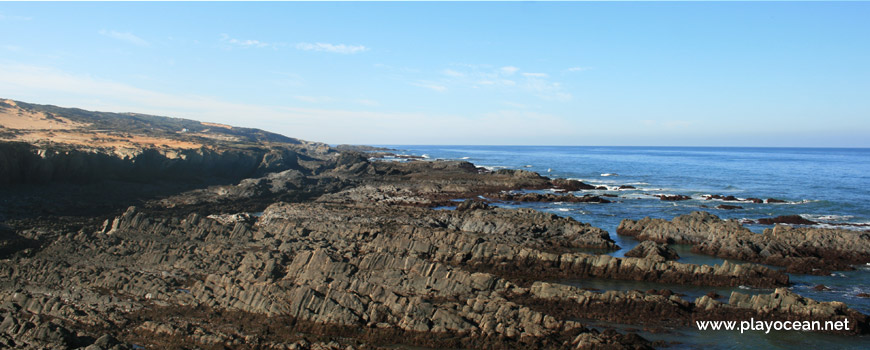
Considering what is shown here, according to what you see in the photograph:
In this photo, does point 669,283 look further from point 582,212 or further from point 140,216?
point 140,216

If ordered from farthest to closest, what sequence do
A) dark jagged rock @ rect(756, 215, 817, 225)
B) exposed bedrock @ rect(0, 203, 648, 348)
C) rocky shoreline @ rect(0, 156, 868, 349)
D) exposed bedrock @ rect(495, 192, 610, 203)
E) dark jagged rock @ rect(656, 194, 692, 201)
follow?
dark jagged rock @ rect(656, 194, 692, 201) < exposed bedrock @ rect(495, 192, 610, 203) < dark jagged rock @ rect(756, 215, 817, 225) < exposed bedrock @ rect(0, 203, 648, 348) < rocky shoreline @ rect(0, 156, 868, 349)

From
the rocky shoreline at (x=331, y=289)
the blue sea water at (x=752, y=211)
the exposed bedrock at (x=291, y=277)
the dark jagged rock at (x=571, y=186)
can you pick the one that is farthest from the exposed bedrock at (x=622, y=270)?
the dark jagged rock at (x=571, y=186)

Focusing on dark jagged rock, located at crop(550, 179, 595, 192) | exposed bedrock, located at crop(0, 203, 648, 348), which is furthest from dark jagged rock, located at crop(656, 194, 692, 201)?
exposed bedrock, located at crop(0, 203, 648, 348)

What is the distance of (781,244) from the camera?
23.4 metres

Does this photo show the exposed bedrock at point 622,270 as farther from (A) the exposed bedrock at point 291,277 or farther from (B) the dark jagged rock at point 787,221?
(B) the dark jagged rock at point 787,221

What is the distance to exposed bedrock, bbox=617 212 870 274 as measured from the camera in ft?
71.5

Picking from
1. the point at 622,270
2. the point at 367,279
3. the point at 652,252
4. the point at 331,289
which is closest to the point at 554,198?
the point at 652,252

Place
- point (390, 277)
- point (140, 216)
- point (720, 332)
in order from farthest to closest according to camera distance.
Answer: point (140, 216), point (390, 277), point (720, 332)

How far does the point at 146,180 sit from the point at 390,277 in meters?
35.1

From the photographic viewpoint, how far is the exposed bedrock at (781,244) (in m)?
21.8

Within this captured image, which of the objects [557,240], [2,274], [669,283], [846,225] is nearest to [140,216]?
[2,274]

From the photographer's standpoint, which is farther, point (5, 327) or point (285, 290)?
point (285, 290)

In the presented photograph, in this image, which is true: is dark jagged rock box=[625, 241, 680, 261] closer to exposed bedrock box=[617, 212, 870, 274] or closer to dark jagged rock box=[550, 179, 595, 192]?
exposed bedrock box=[617, 212, 870, 274]

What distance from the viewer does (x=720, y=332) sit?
1407 centimetres
